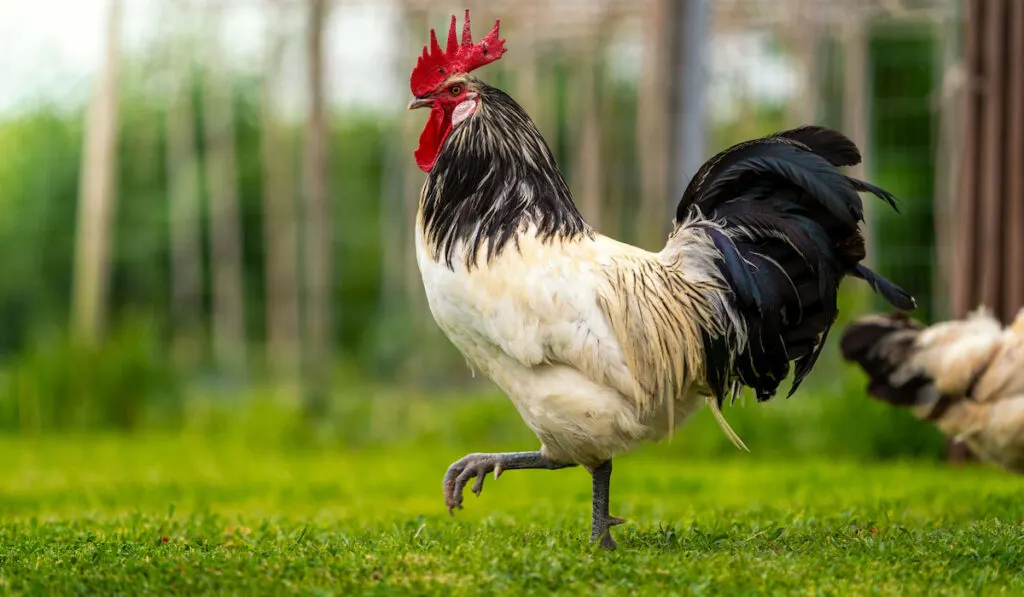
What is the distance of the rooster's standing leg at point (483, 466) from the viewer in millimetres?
5027

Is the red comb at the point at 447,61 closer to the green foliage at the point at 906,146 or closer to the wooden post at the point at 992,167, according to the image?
the wooden post at the point at 992,167

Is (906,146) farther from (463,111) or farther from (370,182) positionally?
(463,111)

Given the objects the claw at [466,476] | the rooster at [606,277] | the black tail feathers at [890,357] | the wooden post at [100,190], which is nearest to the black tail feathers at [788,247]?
the rooster at [606,277]

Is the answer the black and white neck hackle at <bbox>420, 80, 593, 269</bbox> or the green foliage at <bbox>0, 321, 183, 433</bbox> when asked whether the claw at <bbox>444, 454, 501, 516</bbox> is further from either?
the green foliage at <bbox>0, 321, 183, 433</bbox>

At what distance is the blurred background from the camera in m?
10.2

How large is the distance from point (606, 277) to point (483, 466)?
98 centimetres

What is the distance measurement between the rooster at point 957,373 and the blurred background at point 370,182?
2798 millimetres

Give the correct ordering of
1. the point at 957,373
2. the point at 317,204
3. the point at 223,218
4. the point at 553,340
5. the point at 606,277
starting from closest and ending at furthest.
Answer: the point at 553,340 → the point at 606,277 → the point at 957,373 → the point at 317,204 → the point at 223,218

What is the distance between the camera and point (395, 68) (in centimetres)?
1720

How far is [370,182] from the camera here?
75.5 ft

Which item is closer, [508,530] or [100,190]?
[508,530]

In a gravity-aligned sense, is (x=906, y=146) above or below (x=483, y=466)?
above

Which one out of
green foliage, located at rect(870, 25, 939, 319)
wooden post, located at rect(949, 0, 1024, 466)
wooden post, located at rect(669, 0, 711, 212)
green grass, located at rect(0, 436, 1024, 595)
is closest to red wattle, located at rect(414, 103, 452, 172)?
green grass, located at rect(0, 436, 1024, 595)

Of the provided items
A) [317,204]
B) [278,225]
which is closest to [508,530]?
[317,204]
